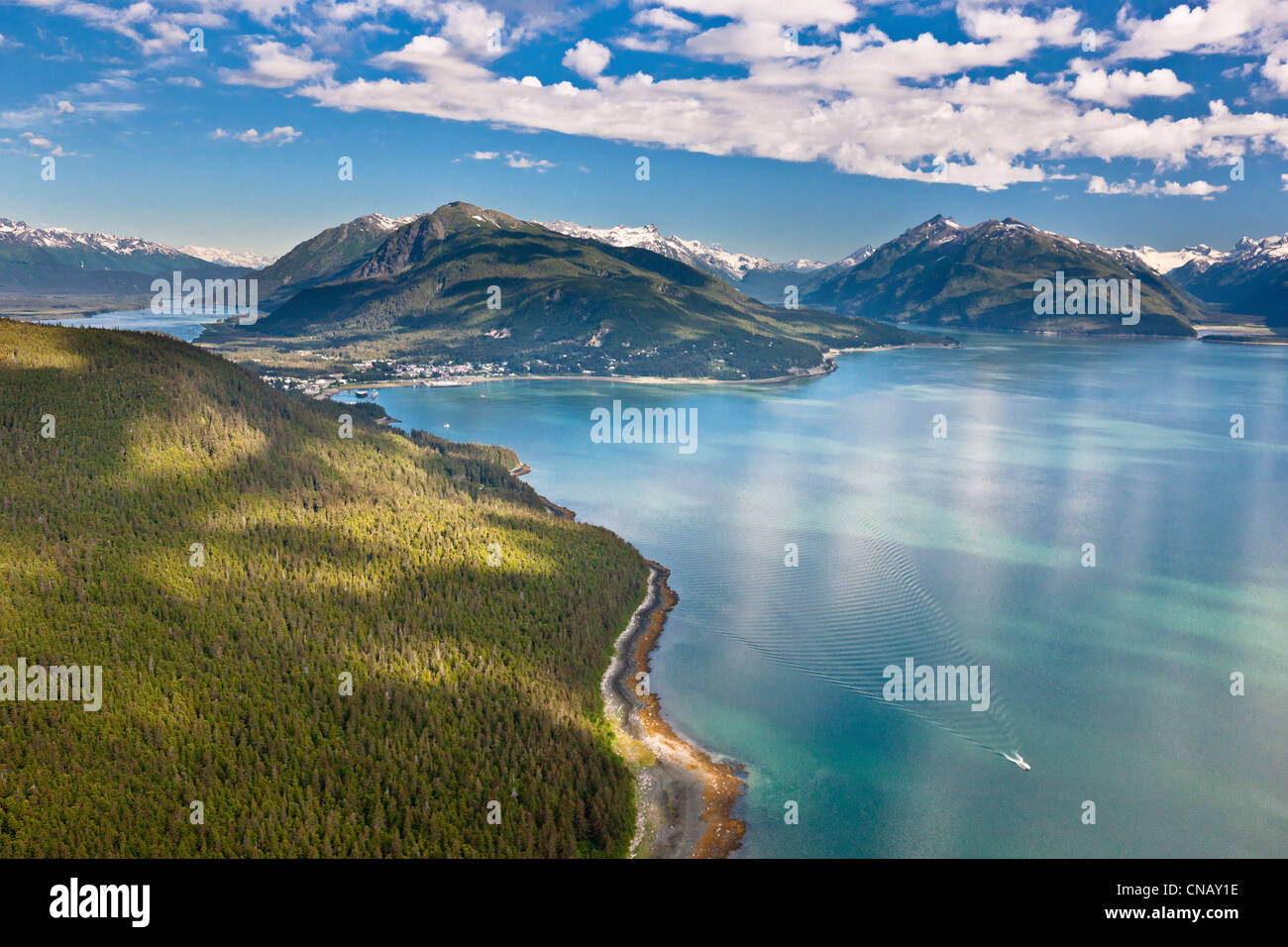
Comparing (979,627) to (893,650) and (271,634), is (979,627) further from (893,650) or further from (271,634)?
(271,634)

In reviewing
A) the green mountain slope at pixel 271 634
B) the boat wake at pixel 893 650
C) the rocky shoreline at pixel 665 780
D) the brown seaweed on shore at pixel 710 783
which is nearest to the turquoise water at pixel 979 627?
the boat wake at pixel 893 650

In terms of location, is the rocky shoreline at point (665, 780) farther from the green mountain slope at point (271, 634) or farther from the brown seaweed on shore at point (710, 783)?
the green mountain slope at point (271, 634)

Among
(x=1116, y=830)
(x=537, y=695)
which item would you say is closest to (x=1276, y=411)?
(x=1116, y=830)

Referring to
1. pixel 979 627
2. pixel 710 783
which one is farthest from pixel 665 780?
pixel 979 627

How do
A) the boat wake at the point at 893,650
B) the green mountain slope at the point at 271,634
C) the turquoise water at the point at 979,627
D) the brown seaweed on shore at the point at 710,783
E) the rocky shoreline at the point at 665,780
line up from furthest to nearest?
the boat wake at the point at 893,650 → the turquoise water at the point at 979,627 → the rocky shoreline at the point at 665,780 → the brown seaweed on shore at the point at 710,783 → the green mountain slope at the point at 271,634

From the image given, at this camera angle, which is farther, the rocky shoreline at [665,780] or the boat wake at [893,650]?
the boat wake at [893,650]

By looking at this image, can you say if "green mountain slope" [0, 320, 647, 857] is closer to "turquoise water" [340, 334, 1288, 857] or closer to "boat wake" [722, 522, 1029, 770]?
"turquoise water" [340, 334, 1288, 857]
